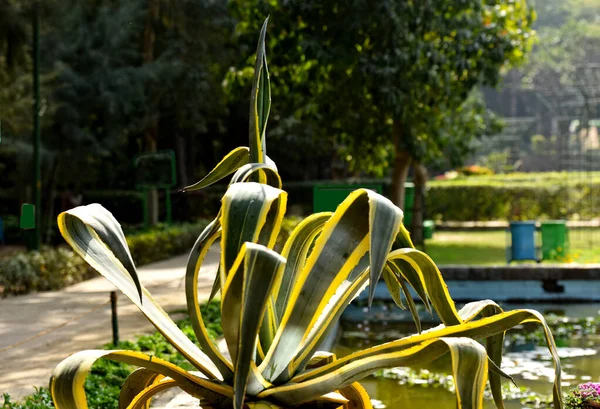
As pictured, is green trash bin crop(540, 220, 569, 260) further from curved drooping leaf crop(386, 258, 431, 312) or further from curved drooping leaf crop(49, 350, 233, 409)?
curved drooping leaf crop(49, 350, 233, 409)

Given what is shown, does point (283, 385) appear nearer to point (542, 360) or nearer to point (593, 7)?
point (542, 360)

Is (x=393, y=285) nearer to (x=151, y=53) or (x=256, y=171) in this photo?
(x=256, y=171)

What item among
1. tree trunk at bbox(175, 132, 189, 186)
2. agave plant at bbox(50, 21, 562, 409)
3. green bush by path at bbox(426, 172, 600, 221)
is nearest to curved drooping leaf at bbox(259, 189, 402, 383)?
agave plant at bbox(50, 21, 562, 409)

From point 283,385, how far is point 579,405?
1986mm

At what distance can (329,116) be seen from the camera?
50.6 feet

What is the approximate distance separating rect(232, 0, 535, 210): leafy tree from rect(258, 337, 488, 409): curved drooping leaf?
10624 mm

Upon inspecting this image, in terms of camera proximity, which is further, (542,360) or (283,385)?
(542,360)

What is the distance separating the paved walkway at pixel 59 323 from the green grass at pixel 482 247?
15.4ft

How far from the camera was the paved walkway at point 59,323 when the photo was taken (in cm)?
664

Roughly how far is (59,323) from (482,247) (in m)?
10.9

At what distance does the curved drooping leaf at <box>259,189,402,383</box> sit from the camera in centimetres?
303

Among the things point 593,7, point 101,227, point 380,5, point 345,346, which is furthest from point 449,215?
point 593,7

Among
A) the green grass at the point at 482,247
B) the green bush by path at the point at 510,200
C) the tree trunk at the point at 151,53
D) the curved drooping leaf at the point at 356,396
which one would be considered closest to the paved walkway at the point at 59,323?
the curved drooping leaf at the point at 356,396

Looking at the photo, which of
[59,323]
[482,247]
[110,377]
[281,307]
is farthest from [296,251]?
[482,247]
